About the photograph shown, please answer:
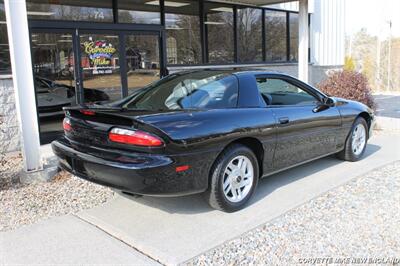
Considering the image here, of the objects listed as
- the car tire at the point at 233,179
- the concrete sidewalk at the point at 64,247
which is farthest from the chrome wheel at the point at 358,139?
the concrete sidewalk at the point at 64,247

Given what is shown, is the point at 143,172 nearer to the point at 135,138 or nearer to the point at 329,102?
the point at 135,138

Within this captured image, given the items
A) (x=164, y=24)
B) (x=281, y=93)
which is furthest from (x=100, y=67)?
(x=281, y=93)

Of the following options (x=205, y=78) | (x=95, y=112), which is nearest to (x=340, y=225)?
(x=205, y=78)

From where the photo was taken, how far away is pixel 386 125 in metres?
9.75

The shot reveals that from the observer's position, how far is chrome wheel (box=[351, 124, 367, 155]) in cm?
629

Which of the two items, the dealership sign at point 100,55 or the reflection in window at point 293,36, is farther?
the reflection in window at point 293,36

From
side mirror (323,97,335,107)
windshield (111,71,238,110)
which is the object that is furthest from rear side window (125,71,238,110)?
side mirror (323,97,335,107)

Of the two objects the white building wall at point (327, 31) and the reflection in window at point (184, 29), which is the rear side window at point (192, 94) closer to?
the reflection in window at point (184, 29)

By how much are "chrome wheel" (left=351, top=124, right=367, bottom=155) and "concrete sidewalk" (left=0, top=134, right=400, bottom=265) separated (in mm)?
1284

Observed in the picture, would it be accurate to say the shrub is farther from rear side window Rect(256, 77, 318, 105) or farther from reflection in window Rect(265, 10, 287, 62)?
rear side window Rect(256, 77, 318, 105)

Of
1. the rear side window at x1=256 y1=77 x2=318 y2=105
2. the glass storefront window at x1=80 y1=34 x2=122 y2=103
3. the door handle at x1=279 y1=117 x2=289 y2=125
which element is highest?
the glass storefront window at x1=80 y1=34 x2=122 y2=103

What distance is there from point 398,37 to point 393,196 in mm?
39443

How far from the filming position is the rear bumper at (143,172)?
3576 millimetres

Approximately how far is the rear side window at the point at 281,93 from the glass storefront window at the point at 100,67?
13.9ft
